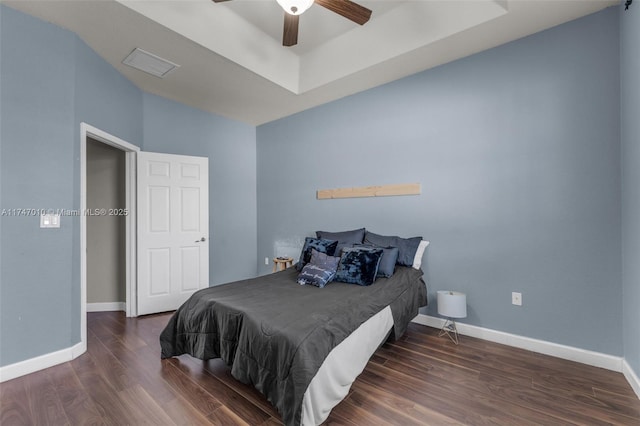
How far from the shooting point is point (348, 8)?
1.99 metres

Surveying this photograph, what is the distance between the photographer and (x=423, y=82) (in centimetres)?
305

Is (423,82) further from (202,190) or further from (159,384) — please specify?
(159,384)

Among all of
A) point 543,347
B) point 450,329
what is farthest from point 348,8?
point 543,347

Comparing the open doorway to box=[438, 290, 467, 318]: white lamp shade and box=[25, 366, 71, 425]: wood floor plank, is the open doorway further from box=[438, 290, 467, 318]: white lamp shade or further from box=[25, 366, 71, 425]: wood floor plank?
box=[438, 290, 467, 318]: white lamp shade

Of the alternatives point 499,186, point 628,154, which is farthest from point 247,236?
point 628,154

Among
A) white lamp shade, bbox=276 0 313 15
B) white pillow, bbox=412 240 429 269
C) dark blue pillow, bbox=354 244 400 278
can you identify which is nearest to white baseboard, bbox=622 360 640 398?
white pillow, bbox=412 240 429 269

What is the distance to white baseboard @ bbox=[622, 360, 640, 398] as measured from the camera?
1.79 m

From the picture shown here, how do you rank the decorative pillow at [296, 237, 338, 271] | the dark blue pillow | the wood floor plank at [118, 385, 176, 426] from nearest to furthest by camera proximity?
the wood floor plank at [118, 385, 176, 426], the dark blue pillow, the decorative pillow at [296, 237, 338, 271]

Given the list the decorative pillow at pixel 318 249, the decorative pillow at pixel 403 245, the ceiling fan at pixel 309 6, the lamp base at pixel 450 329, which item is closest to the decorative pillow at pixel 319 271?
the decorative pillow at pixel 318 249

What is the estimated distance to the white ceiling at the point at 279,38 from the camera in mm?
2213

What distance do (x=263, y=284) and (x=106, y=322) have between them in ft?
6.98

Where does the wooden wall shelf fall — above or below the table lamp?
above

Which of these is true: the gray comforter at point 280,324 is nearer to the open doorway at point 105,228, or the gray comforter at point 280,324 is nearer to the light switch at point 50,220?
the light switch at point 50,220

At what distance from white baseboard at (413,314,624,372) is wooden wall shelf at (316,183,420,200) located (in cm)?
143
